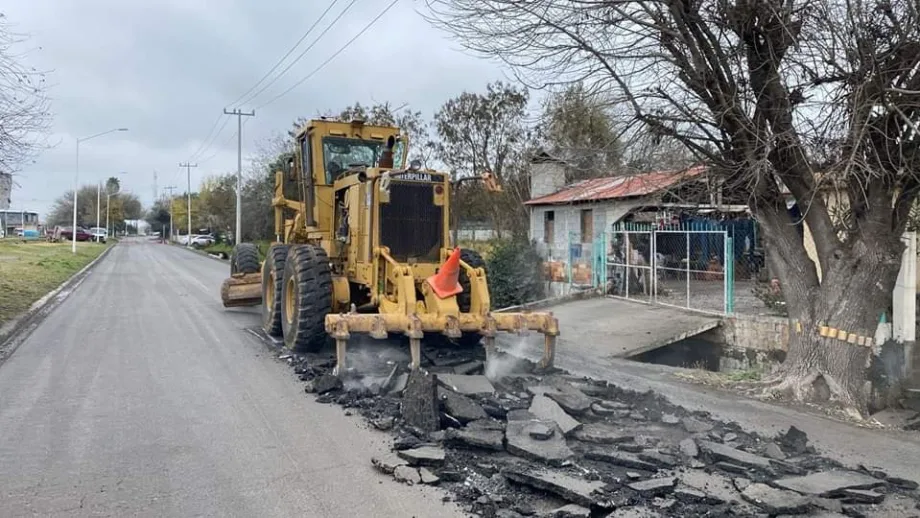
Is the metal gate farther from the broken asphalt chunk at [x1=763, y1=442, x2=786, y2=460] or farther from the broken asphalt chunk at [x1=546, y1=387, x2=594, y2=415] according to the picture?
the broken asphalt chunk at [x1=763, y1=442, x2=786, y2=460]

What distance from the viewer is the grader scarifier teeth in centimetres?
802

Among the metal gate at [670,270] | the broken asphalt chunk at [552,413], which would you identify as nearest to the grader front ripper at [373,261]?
the broken asphalt chunk at [552,413]

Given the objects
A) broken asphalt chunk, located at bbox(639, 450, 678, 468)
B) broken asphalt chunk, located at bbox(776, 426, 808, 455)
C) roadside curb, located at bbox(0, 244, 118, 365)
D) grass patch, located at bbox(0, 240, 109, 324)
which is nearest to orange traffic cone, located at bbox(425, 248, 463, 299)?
broken asphalt chunk, located at bbox(639, 450, 678, 468)

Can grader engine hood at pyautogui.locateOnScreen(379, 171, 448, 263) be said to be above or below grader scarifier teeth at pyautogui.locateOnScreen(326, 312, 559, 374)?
above

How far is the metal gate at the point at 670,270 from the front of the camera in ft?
49.9

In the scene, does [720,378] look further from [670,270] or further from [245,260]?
[245,260]

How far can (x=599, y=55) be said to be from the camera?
8.72 m

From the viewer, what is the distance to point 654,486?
16.2ft

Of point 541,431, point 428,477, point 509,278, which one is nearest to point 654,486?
point 541,431

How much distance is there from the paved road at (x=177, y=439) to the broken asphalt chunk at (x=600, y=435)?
168 centimetres

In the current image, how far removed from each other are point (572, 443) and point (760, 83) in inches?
197

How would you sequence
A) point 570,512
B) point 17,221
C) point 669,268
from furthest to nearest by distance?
point 17,221
point 669,268
point 570,512

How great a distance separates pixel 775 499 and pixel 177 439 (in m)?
4.64

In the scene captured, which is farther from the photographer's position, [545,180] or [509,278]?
[545,180]
